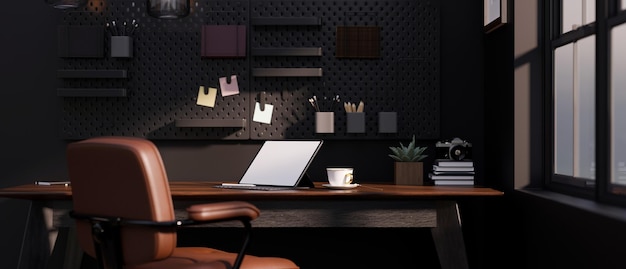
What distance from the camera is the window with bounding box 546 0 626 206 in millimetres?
2418

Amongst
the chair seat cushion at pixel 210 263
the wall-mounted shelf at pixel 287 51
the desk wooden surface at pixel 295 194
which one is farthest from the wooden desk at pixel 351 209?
the wall-mounted shelf at pixel 287 51

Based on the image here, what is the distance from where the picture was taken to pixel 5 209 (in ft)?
11.8

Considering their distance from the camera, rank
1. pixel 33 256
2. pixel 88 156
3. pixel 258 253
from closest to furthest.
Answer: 1. pixel 88 156
2. pixel 33 256
3. pixel 258 253

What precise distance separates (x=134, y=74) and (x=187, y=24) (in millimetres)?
351

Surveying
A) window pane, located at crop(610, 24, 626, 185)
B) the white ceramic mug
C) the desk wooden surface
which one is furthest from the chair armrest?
window pane, located at crop(610, 24, 626, 185)

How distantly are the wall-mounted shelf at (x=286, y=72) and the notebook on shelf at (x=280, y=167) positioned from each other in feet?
1.22

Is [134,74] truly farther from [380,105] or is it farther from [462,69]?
[462,69]

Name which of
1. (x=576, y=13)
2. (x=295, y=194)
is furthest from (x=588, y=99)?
(x=295, y=194)

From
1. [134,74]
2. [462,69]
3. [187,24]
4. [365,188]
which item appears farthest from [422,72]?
[134,74]

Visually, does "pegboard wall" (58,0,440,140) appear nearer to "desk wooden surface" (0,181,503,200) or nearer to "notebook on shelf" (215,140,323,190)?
"notebook on shelf" (215,140,323,190)

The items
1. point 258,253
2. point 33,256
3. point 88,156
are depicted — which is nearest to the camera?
point 88,156

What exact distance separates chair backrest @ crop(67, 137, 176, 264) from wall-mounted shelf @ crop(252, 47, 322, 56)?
1425 mm

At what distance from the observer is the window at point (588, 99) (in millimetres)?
2418

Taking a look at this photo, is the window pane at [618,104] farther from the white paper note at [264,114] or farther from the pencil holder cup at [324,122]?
the white paper note at [264,114]
